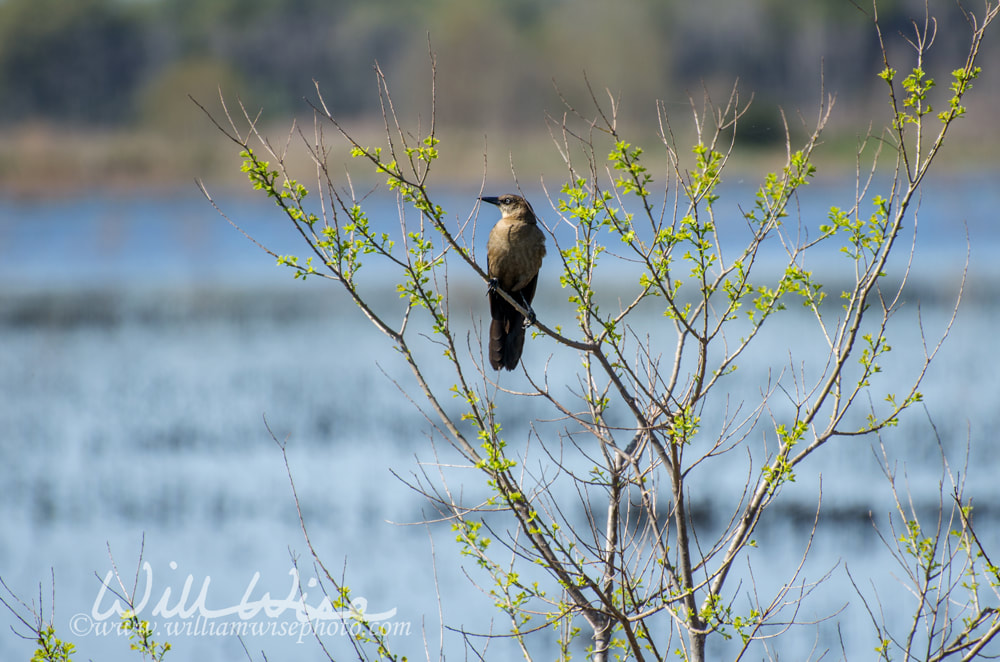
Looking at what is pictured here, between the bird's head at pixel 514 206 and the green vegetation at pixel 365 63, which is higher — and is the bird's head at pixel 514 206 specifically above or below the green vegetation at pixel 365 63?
below

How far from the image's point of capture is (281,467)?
442 inches

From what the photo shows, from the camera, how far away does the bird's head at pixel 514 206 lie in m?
5.43

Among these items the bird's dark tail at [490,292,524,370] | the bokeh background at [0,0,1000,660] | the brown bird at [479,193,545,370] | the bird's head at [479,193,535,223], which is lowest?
the bird's dark tail at [490,292,524,370]

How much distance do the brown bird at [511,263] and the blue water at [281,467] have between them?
2.17ft

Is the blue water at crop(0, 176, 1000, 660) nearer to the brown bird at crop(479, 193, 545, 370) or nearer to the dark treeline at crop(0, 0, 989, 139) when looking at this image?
the brown bird at crop(479, 193, 545, 370)

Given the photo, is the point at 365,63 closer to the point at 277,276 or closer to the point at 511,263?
the point at 277,276

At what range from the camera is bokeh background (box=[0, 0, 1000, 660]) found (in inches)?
344

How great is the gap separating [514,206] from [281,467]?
6.49m

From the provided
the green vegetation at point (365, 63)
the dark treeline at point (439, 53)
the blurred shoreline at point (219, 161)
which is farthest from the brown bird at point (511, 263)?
the dark treeline at point (439, 53)

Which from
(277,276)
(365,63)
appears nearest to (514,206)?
(277,276)

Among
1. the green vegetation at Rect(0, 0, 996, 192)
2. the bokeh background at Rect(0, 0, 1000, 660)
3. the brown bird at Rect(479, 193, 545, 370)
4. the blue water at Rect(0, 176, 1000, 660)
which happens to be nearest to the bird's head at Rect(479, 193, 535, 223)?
the brown bird at Rect(479, 193, 545, 370)

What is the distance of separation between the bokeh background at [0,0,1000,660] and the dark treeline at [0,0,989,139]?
196 mm

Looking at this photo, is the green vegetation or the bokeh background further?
the green vegetation

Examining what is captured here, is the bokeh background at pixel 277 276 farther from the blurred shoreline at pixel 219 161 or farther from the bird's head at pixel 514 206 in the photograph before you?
the bird's head at pixel 514 206
